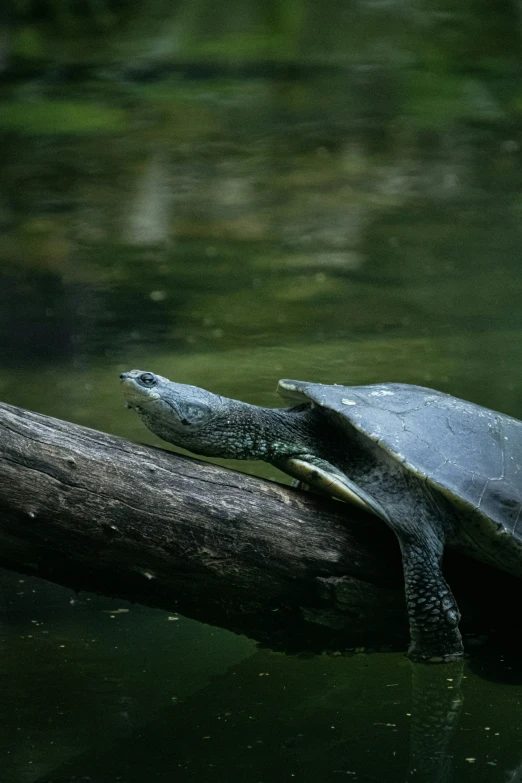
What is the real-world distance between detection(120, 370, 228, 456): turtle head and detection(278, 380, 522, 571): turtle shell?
279mm


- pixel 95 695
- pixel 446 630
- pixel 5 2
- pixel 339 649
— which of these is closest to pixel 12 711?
pixel 95 695

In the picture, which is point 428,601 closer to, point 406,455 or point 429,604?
point 429,604

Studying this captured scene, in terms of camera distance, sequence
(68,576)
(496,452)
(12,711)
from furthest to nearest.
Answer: (496,452) → (68,576) → (12,711)

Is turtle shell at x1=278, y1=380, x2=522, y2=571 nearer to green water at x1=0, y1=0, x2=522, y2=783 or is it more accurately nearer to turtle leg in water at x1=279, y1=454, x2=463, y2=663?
turtle leg in water at x1=279, y1=454, x2=463, y2=663

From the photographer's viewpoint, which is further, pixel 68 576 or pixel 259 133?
pixel 259 133

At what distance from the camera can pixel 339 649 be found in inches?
94.0

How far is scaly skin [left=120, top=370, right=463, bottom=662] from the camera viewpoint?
2.22 m

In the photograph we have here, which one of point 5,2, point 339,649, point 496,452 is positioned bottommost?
point 339,649

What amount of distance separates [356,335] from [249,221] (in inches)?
81.3

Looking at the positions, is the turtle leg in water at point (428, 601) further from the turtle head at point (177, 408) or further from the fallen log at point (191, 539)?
the turtle head at point (177, 408)

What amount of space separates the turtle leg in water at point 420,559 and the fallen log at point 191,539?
0.10 m

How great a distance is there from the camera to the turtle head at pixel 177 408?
235 cm

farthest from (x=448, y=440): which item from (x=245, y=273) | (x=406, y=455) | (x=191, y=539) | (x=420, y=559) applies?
(x=245, y=273)

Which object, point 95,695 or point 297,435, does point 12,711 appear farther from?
point 297,435
